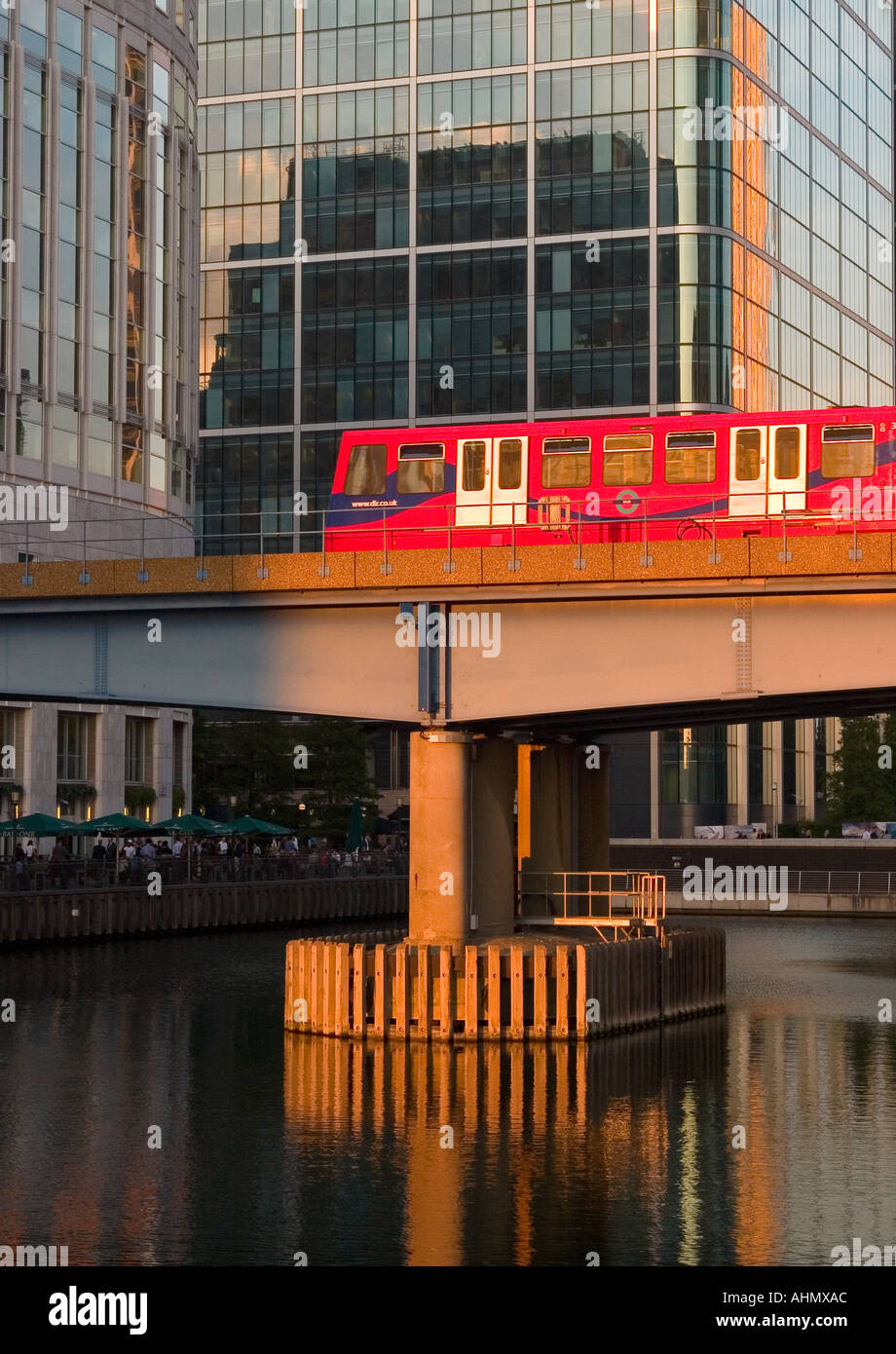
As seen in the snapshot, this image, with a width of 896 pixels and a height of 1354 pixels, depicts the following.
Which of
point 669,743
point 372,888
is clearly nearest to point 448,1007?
point 372,888

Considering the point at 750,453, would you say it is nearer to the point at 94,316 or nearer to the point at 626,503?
the point at 626,503

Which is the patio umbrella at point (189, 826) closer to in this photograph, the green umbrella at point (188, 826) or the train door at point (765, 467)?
the green umbrella at point (188, 826)

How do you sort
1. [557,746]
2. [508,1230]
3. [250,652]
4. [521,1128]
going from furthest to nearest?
[557,746] → [250,652] → [521,1128] → [508,1230]

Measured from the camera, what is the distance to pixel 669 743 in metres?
122

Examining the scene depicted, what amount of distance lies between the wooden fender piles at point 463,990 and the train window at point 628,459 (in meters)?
10.4

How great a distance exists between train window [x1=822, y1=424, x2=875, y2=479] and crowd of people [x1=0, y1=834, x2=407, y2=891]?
99.8 ft

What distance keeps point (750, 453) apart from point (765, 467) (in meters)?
0.44

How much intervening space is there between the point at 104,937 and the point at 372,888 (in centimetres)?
1939

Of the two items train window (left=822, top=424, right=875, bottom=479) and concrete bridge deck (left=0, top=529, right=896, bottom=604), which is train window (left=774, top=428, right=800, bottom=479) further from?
concrete bridge deck (left=0, top=529, right=896, bottom=604)

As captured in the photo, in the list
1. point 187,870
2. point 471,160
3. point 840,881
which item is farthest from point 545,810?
point 471,160

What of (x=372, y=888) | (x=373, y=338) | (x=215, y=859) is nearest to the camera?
(x=215, y=859)

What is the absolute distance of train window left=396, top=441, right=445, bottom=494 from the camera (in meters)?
44.2

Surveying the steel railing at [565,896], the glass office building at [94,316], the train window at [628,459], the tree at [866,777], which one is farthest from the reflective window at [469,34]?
the steel railing at [565,896]
